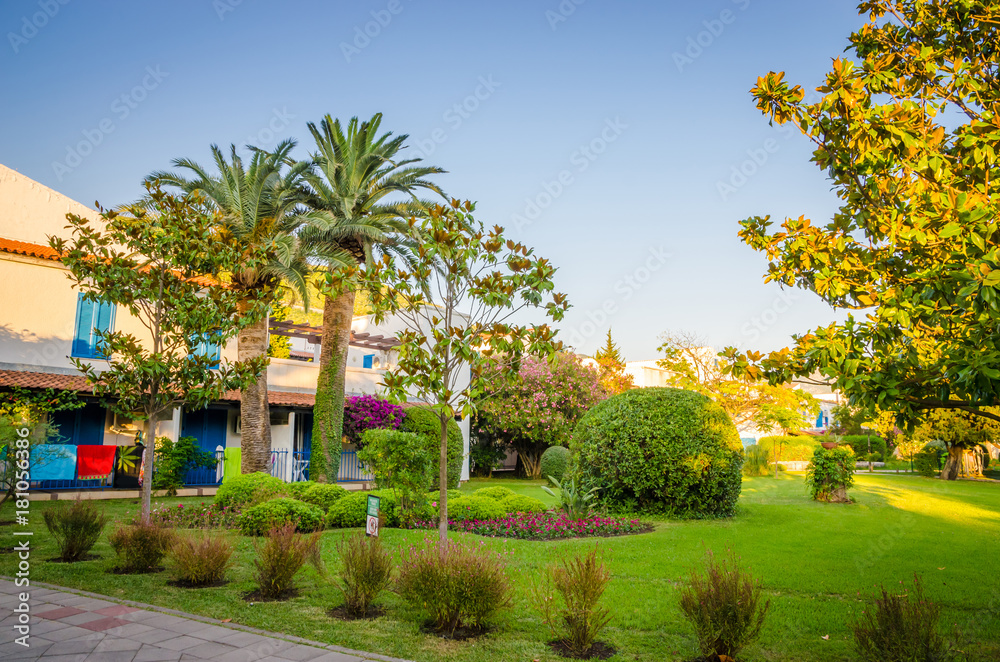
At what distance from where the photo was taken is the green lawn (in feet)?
17.6

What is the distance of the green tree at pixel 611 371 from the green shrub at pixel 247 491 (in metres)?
23.0

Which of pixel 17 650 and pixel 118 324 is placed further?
pixel 118 324

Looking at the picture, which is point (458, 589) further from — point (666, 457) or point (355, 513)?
point (666, 457)

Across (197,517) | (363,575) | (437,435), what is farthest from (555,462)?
(363,575)

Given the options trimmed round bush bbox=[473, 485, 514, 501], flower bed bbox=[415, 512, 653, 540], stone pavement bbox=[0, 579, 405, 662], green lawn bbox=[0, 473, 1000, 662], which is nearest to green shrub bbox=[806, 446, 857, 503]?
green lawn bbox=[0, 473, 1000, 662]

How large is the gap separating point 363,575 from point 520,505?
8.01 m

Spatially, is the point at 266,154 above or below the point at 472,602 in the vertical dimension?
above

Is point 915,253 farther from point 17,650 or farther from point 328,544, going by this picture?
point 328,544

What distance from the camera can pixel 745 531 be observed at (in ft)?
39.1

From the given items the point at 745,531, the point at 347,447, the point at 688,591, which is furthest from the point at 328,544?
the point at 347,447

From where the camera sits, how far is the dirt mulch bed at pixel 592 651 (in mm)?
5084

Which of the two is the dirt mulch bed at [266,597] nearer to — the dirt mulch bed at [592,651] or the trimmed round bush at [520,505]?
the dirt mulch bed at [592,651]

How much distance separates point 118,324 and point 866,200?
19.5 meters

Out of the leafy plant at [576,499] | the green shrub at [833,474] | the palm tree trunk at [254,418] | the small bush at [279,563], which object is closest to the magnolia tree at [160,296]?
the small bush at [279,563]
